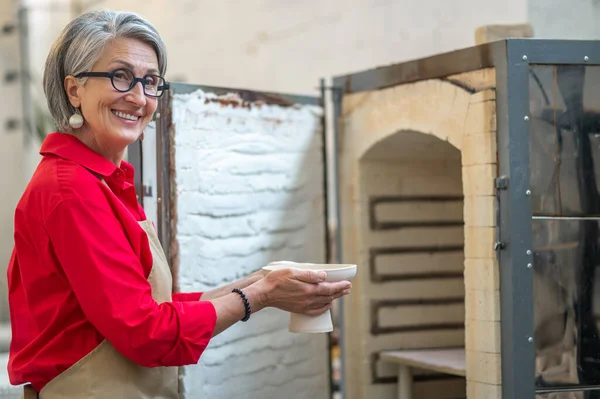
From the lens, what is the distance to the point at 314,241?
3615mm

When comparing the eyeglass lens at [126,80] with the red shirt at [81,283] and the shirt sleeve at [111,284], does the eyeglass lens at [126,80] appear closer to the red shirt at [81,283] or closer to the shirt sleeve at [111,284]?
the red shirt at [81,283]

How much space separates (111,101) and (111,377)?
0.71 m

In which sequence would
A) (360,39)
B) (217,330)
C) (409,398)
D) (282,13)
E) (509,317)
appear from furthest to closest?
1. (282,13)
2. (360,39)
3. (409,398)
4. (509,317)
5. (217,330)

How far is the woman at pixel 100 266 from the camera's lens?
196 cm

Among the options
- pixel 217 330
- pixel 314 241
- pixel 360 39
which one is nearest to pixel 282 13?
pixel 360 39

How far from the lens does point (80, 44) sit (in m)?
2.12

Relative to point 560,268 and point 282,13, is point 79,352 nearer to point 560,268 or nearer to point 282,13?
point 560,268

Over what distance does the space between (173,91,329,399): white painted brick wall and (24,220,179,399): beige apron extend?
0.83 meters

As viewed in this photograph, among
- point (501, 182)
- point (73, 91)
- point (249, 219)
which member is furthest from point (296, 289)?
point (249, 219)

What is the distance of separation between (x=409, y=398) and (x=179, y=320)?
184 cm

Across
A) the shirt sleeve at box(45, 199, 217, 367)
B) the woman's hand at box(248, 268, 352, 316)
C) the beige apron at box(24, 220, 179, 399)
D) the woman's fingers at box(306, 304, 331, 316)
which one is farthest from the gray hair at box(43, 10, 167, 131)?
the woman's fingers at box(306, 304, 331, 316)

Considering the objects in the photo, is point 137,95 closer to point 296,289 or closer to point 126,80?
point 126,80

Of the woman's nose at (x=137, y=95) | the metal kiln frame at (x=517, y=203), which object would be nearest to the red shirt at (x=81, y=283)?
the woman's nose at (x=137, y=95)

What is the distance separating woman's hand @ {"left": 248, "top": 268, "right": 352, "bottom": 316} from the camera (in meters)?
2.22
